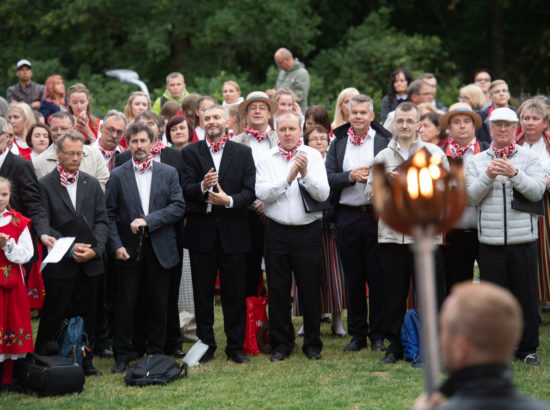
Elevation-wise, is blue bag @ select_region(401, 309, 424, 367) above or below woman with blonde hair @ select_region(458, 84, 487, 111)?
below

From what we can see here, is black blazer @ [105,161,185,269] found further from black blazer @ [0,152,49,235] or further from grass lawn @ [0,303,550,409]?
grass lawn @ [0,303,550,409]

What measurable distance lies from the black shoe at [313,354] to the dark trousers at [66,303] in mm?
1982

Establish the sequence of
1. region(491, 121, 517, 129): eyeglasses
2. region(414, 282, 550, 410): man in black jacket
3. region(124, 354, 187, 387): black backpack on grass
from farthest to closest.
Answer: region(491, 121, 517, 129): eyeglasses, region(124, 354, 187, 387): black backpack on grass, region(414, 282, 550, 410): man in black jacket

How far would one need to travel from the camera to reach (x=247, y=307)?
8.28 meters

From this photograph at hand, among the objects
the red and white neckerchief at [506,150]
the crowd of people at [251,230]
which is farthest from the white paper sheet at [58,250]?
the red and white neckerchief at [506,150]

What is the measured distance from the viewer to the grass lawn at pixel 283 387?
6.46m

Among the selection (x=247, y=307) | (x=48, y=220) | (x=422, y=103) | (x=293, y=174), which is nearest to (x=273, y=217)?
(x=293, y=174)

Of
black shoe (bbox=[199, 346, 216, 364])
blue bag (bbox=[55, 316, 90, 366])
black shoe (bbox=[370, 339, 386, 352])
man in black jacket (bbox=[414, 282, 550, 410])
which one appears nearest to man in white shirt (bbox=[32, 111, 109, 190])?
blue bag (bbox=[55, 316, 90, 366])

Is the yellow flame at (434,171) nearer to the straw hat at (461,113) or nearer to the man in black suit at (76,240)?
the man in black suit at (76,240)

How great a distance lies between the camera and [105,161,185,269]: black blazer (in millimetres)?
7570

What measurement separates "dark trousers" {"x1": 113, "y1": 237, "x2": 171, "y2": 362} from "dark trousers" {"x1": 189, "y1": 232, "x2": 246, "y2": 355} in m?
0.32

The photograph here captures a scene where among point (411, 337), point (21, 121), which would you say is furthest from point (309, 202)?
point (21, 121)

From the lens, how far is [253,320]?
8203mm

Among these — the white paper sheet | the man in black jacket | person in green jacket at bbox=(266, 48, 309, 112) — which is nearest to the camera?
the man in black jacket
